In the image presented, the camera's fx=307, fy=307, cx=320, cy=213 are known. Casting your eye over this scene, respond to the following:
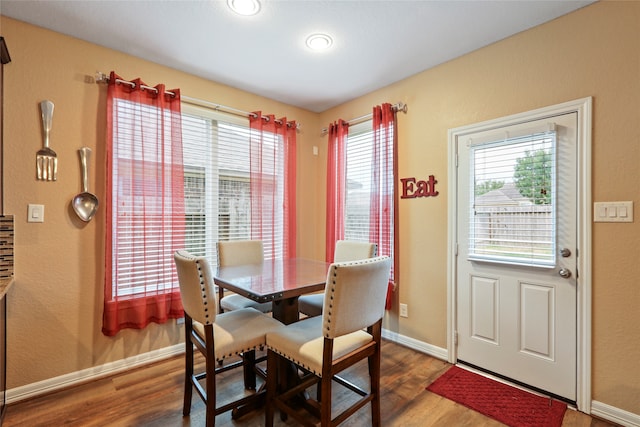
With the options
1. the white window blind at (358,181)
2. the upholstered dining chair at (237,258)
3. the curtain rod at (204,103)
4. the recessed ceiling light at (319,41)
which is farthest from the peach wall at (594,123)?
the curtain rod at (204,103)

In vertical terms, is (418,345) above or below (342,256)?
below

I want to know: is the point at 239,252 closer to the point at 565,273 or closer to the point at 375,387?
the point at 375,387

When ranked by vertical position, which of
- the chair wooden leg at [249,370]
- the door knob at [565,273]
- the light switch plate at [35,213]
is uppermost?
the light switch plate at [35,213]

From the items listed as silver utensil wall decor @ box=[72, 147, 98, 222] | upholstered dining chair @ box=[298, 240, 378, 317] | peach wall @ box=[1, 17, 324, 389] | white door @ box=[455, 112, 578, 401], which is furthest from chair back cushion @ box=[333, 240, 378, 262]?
silver utensil wall decor @ box=[72, 147, 98, 222]

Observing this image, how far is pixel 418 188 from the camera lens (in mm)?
2848

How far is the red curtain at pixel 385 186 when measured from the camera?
299cm

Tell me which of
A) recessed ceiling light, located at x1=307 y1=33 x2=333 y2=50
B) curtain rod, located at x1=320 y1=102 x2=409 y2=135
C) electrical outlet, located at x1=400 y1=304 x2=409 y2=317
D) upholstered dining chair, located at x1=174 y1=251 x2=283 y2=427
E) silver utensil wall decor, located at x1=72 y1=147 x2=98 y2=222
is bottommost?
electrical outlet, located at x1=400 y1=304 x2=409 y2=317

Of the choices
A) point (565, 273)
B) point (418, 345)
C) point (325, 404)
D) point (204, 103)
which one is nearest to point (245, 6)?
point (204, 103)

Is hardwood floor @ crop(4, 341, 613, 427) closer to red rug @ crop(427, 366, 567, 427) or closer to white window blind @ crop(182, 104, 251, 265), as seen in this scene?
red rug @ crop(427, 366, 567, 427)

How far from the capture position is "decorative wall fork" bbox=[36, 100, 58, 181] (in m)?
2.14

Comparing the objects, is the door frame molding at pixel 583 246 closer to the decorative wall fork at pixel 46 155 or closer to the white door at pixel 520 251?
the white door at pixel 520 251

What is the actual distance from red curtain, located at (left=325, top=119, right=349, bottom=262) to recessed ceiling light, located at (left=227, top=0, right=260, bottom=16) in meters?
1.65

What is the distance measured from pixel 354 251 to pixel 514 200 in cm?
131

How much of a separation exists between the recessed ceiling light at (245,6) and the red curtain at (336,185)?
165cm
